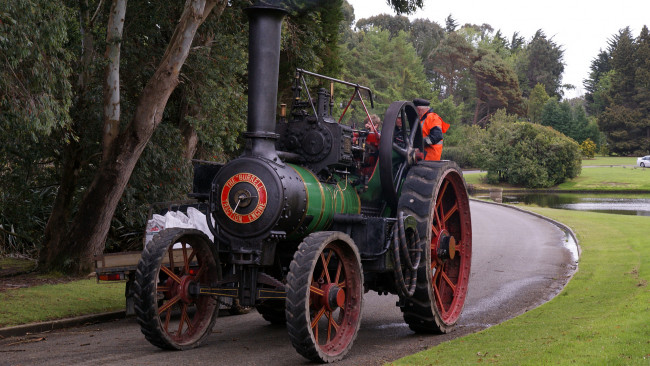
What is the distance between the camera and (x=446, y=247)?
30.3 ft

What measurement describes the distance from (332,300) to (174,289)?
1.66m

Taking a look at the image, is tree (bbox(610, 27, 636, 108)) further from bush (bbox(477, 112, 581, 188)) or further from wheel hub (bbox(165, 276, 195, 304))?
wheel hub (bbox(165, 276, 195, 304))

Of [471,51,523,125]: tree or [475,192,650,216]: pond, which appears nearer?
[475,192,650,216]: pond

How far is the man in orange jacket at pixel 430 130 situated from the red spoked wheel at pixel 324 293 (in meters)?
2.56

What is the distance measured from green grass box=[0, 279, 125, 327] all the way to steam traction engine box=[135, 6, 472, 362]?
2592 millimetres

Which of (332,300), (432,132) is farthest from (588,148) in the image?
(332,300)

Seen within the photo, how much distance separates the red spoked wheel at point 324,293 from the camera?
6367mm

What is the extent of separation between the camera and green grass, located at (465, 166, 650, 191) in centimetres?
5992

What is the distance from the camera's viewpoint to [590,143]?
85.6 m

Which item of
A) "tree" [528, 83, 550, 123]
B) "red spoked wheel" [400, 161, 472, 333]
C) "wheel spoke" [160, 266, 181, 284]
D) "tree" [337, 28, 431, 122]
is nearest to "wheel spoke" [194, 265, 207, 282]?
"wheel spoke" [160, 266, 181, 284]

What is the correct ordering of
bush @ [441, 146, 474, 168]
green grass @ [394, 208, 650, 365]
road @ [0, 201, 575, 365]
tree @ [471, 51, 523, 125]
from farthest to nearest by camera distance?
tree @ [471, 51, 523, 125] < bush @ [441, 146, 474, 168] < road @ [0, 201, 575, 365] < green grass @ [394, 208, 650, 365]

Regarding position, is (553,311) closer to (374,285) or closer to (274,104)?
(374,285)

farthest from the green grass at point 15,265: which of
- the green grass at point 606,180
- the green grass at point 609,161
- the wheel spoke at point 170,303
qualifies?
the green grass at point 609,161

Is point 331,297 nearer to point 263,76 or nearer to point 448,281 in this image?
point 263,76
